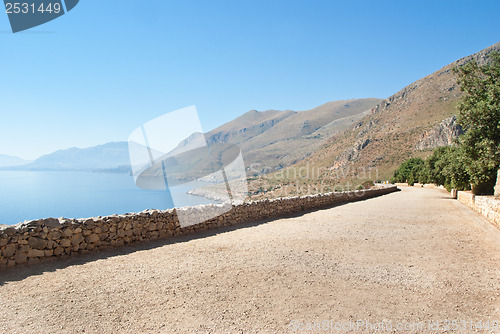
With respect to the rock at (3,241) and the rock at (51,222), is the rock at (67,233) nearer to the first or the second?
the rock at (51,222)

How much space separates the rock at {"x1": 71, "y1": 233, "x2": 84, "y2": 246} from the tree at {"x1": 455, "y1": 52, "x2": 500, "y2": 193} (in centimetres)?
1476

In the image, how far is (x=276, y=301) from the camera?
4.36 m

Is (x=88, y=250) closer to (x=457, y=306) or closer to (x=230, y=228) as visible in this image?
(x=230, y=228)

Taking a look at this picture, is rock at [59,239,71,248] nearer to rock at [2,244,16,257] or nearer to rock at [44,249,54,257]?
rock at [44,249,54,257]

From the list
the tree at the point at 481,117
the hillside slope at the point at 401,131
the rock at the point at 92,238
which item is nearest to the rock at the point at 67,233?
the rock at the point at 92,238

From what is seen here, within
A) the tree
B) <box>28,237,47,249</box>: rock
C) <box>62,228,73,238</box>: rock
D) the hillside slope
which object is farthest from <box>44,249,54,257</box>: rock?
the hillside slope

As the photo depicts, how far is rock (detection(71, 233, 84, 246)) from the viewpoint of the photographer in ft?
20.4

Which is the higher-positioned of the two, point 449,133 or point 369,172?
point 449,133

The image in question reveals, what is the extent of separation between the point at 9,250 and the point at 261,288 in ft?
14.9

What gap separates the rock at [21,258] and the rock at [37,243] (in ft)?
0.62

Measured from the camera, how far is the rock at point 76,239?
623cm

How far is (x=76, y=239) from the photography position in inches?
247

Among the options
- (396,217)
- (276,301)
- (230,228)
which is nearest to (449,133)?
(396,217)

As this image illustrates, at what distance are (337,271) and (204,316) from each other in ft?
9.09
